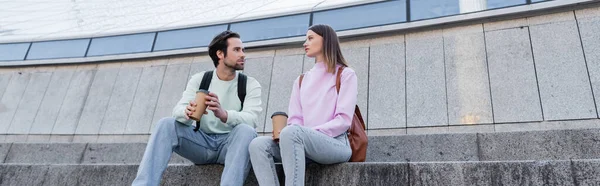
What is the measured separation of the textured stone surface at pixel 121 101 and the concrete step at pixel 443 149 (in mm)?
1392

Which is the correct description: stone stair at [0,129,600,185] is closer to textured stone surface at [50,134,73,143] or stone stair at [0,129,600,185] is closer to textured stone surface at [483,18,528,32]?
textured stone surface at [50,134,73,143]

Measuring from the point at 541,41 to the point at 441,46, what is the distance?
157 centimetres

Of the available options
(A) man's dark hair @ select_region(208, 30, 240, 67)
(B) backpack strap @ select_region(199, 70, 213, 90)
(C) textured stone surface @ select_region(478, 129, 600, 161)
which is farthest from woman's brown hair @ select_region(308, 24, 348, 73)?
(C) textured stone surface @ select_region(478, 129, 600, 161)

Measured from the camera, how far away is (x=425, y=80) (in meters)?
7.56

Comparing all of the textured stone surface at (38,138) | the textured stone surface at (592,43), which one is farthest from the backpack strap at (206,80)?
the textured stone surface at (38,138)

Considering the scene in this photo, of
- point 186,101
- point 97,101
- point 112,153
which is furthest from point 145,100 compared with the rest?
point 186,101

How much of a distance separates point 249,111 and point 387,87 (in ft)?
13.4

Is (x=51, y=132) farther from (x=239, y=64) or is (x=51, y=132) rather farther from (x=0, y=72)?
(x=239, y=64)

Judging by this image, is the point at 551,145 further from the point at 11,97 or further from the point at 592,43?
the point at 11,97

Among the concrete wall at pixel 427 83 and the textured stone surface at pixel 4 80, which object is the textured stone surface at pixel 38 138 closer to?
the concrete wall at pixel 427 83

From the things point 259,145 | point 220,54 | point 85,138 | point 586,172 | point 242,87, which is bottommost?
point 586,172

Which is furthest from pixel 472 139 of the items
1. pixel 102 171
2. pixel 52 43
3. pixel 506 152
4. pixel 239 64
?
pixel 52 43

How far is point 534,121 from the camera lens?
6.57 metres

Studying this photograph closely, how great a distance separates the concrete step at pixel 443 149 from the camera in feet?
17.1
